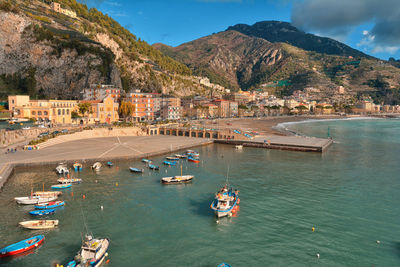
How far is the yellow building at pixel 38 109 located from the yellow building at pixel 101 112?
776 cm

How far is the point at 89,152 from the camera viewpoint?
74.5 meters

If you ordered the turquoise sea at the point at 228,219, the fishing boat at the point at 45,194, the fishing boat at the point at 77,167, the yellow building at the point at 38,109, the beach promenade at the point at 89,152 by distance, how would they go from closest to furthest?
the turquoise sea at the point at 228,219
the fishing boat at the point at 45,194
the fishing boat at the point at 77,167
the beach promenade at the point at 89,152
the yellow building at the point at 38,109

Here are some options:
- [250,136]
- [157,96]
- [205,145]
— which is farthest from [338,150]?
[157,96]

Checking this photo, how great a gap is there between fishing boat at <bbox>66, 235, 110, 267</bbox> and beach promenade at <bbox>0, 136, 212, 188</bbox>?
103 ft

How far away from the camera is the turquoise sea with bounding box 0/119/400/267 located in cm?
2823

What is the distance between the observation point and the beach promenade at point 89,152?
2440 inches

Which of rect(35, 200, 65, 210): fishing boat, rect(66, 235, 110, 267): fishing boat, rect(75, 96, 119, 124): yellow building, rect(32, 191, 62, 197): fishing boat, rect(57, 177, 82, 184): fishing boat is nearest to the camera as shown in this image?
rect(66, 235, 110, 267): fishing boat

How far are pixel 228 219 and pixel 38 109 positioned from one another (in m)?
94.8

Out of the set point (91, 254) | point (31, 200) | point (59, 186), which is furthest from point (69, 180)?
point (91, 254)

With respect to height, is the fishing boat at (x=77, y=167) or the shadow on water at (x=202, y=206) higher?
the fishing boat at (x=77, y=167)

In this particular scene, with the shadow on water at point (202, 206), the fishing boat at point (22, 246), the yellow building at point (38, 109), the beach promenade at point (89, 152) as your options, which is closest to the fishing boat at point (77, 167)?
the beach promenade at point (89, 152)

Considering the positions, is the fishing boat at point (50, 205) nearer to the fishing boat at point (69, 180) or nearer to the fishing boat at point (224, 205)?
the fishing boat at point (69, 180)

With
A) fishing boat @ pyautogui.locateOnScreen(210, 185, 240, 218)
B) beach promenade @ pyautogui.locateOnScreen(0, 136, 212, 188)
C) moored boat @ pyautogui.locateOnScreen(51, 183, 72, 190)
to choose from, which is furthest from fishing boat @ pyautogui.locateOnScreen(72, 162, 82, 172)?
fishing boat @ pyautogui.locateOnScreen(210, 185, 240, 218)

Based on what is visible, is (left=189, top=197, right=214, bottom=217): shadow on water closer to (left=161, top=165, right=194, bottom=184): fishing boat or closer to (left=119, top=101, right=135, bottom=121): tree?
(left=161, top=165, right=194, bottom=184): fishing boat
